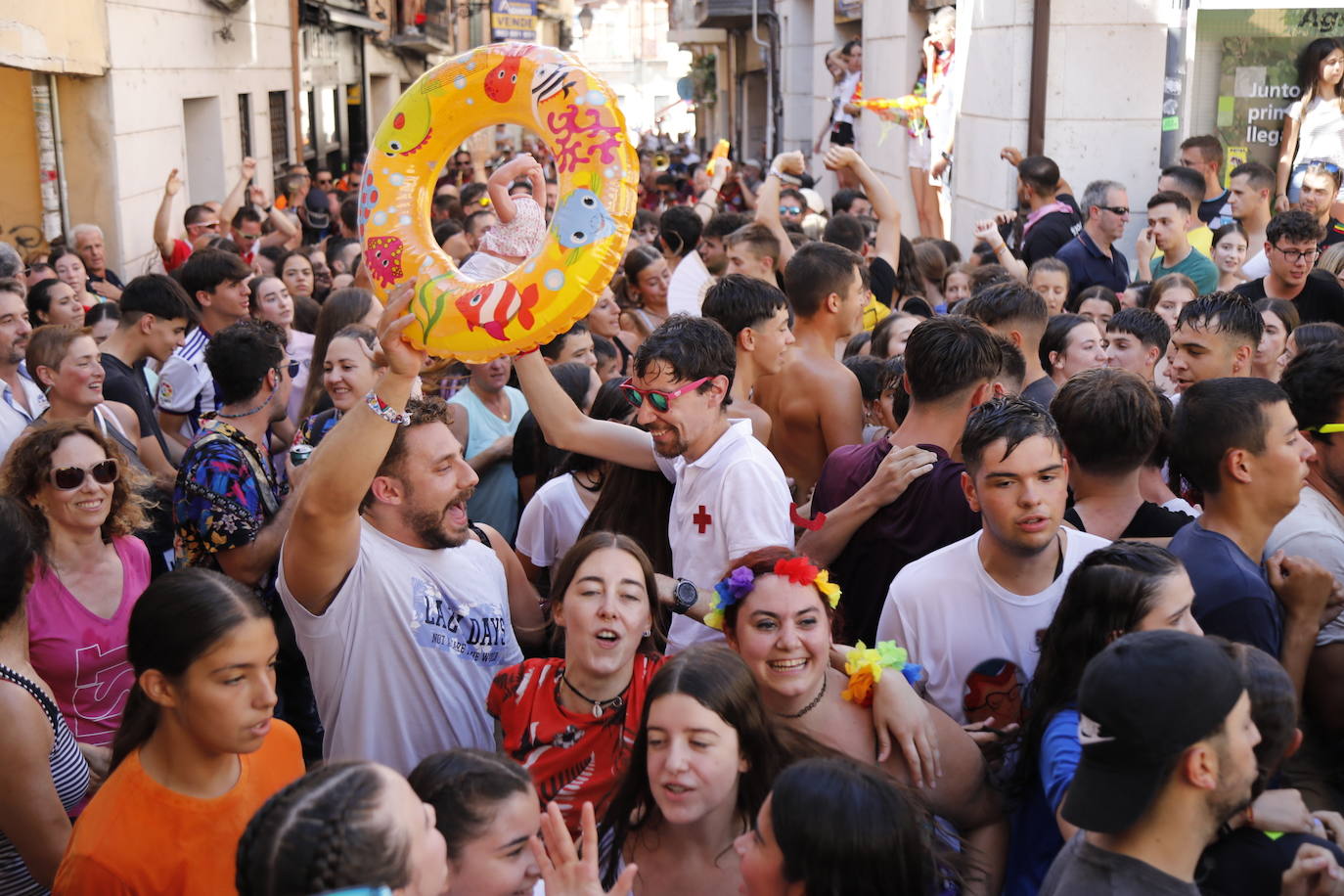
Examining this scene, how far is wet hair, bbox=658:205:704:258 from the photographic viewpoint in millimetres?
9664

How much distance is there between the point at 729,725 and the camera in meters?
2.84

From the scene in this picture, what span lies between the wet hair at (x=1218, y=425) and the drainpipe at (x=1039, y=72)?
7.51 meters

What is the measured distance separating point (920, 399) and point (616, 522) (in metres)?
1.09

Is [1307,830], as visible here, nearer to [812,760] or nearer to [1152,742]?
[1152,742]

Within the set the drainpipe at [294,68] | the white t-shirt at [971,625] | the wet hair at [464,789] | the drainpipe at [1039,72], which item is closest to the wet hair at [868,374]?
the white t-shirt at [971,625]

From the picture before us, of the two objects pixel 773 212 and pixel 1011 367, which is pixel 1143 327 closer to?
pixel 1011 367

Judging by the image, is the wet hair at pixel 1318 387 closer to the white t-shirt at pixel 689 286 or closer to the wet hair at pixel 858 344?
the wet hair at pixel 858 344

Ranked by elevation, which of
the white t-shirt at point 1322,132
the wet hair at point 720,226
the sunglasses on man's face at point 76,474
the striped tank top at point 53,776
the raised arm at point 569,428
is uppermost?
the white t-shirt at point 1322,132

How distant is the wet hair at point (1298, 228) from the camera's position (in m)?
6.25

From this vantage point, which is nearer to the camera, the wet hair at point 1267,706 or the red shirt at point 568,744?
the wet hair at point 1267,706

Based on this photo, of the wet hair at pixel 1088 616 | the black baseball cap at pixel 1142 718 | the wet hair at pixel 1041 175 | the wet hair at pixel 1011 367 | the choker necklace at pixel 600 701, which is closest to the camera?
the black baseball cap at pixel 1142 718

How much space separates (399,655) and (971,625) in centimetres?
150

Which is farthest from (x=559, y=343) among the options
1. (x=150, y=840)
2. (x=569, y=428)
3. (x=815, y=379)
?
(x=150, y=840)

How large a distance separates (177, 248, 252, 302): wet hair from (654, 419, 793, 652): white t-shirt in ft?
13.3
